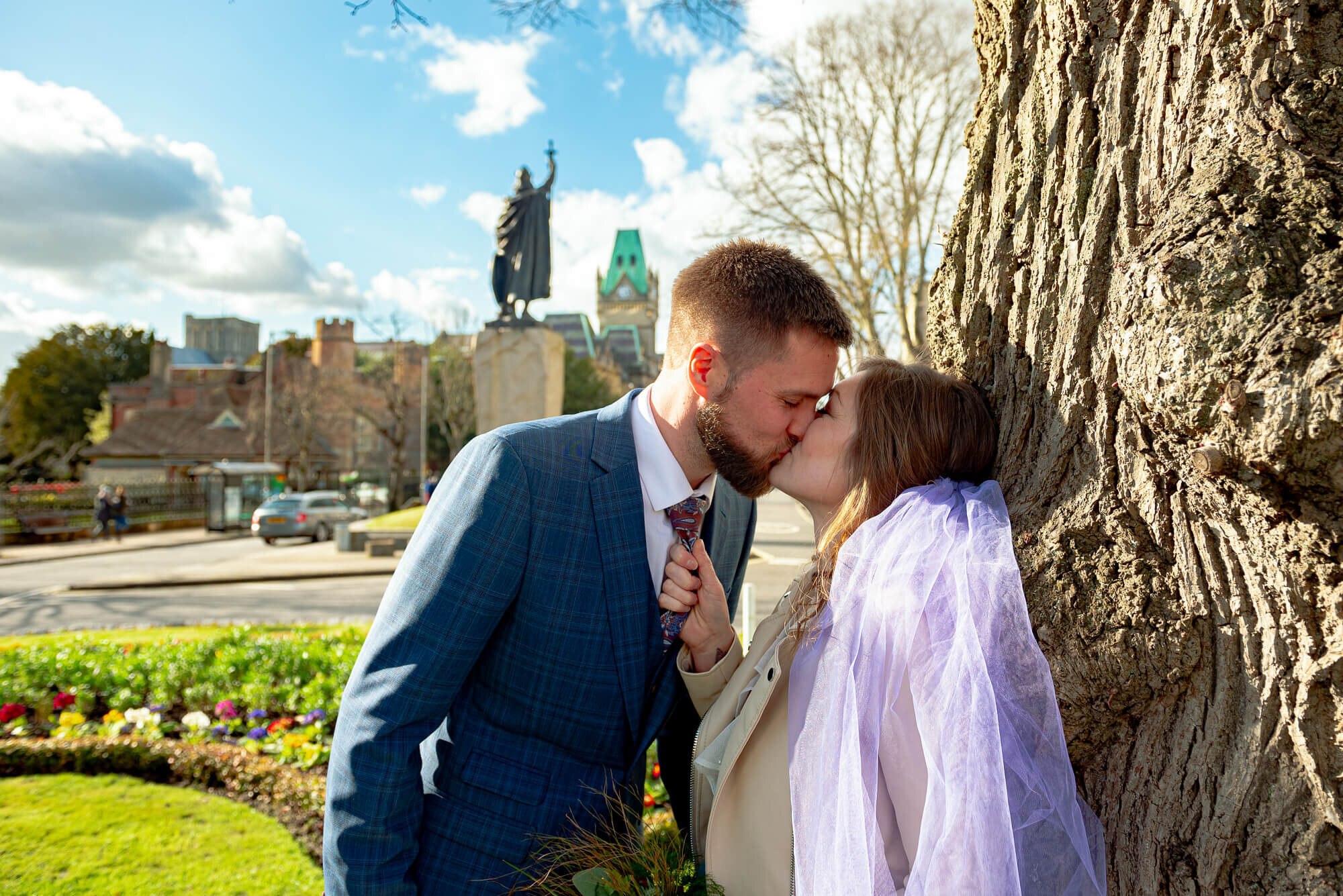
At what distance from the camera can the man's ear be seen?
2.39m

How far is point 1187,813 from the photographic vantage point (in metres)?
1.51

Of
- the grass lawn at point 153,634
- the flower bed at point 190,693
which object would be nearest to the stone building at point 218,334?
the grass lawn at point 153,634

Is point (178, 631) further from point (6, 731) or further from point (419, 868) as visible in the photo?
point (419, 868)

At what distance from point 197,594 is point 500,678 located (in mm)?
14312

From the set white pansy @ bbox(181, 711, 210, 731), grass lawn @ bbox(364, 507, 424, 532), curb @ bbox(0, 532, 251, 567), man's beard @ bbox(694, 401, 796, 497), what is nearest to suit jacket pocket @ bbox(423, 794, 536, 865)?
man's beard @ bbox(694, 401, 796, 497)

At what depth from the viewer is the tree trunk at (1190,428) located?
1.29 meters

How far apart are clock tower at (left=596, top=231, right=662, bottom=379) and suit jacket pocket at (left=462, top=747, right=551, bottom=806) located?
114 metres

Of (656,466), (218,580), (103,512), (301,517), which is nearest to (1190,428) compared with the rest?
(656,466)

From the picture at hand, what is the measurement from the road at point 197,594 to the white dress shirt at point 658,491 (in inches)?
154

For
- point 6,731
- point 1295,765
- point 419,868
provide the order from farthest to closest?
point 6,731 < point 419,868 < point 1295,765

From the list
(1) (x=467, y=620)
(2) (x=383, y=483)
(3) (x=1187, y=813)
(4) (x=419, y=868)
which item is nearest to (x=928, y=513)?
(3) (x=1187, y=813)

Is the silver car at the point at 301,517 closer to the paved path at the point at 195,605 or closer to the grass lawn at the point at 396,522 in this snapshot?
the grass lawn at the point at 396,522

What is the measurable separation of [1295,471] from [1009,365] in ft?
2.55

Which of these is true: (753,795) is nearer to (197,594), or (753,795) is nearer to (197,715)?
(197,715)
